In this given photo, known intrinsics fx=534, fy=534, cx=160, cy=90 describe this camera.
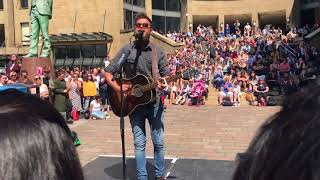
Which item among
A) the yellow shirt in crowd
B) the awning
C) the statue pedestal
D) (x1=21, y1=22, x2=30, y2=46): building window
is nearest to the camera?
the statue pedestal

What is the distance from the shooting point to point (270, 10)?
2026 inches

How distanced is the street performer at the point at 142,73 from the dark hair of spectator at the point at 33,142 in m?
4.33

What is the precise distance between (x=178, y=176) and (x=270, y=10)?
4694cm

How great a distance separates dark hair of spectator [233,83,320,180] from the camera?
83 cm

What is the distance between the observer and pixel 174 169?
22.9ft

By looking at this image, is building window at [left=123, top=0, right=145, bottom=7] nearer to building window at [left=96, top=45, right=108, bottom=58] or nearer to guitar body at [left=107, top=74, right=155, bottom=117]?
building window at [left=96, top=45, right=108, bottom=58]

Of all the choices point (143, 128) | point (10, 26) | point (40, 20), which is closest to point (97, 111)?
point (40, 20)

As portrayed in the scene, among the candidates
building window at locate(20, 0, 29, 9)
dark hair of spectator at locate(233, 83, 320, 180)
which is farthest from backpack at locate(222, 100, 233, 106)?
building window at locate(20, 0, 29, 9)

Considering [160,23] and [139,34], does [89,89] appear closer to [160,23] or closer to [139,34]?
[139,34]

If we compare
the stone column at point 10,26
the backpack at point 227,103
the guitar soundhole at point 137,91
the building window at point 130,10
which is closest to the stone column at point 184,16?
the building window at point 130,10

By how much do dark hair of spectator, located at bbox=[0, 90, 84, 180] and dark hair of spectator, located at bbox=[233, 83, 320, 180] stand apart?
38cm

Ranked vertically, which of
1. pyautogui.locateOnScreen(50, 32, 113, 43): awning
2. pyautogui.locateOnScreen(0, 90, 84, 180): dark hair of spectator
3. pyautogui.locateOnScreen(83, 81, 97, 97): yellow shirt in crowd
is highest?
pyautogui.locateOnScreen(50, 32, 113, 43): awning

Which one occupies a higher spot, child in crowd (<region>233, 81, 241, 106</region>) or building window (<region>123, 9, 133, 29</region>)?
building window (<region>123, 9, 133, 29</region>)

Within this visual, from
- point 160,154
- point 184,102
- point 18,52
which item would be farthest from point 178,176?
point 18,52
